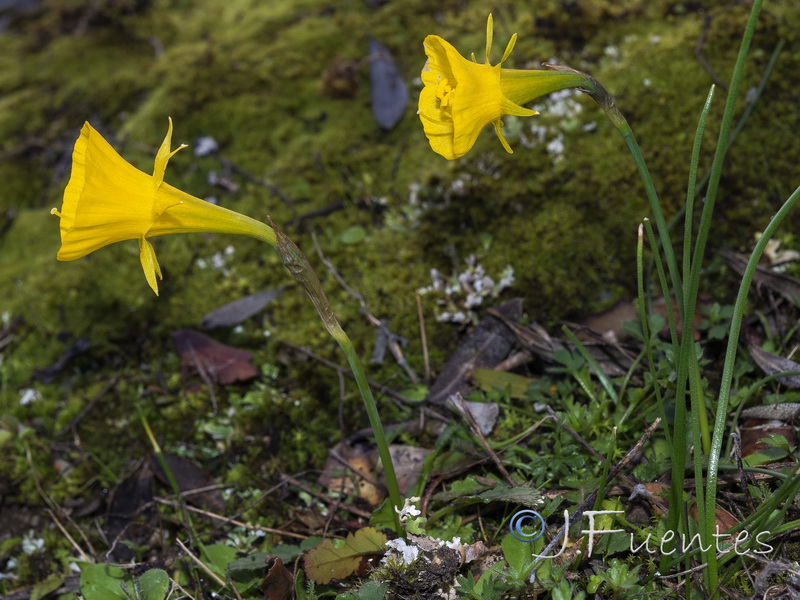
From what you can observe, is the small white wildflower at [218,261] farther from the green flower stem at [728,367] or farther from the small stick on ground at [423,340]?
the green flower stem at [728,367]

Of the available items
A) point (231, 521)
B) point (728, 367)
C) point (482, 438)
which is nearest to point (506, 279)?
point (482, 438)

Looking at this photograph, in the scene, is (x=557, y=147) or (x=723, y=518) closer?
(x=723, y=518)

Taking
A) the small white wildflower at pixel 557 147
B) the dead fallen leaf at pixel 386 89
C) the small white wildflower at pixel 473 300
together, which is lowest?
the small white wildflower at pixel 473 300

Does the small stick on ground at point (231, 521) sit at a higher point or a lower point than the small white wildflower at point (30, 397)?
lower

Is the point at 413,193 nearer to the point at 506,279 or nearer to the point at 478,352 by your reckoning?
the point at 506,279

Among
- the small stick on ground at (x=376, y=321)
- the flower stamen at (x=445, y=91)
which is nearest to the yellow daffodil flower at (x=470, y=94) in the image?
the flower stamen at (x=445, y=91)

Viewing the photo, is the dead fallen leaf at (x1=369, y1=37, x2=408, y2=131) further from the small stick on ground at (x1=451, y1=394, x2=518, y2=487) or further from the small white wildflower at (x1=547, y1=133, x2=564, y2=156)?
the small stick on ground at (x1=451, y1=394, x2=518, y2=487)

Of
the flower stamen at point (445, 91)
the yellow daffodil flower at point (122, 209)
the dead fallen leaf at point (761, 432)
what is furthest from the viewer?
the dead fallen leaf at point (761, 432)
